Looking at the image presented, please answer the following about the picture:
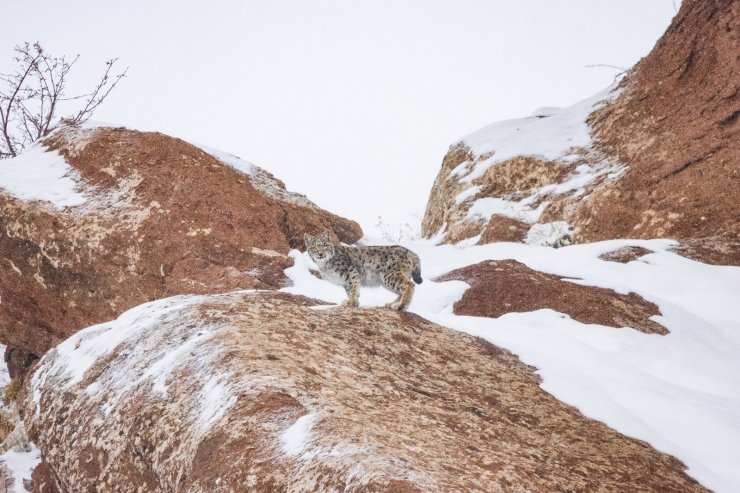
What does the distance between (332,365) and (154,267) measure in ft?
21.4

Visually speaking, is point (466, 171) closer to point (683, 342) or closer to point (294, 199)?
point (294, 199)

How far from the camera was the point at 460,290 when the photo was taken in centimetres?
1061

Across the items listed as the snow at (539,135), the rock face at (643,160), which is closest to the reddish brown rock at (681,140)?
the rock face at (643,160)

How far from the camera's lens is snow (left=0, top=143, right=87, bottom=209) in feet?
38.6

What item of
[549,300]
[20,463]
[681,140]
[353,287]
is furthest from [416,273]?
[681,140]

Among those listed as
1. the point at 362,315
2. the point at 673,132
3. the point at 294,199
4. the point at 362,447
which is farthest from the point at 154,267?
the point at 673,132

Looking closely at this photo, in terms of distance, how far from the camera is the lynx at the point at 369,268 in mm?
8945

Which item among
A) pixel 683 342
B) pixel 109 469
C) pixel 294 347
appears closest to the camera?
pixel 109 469

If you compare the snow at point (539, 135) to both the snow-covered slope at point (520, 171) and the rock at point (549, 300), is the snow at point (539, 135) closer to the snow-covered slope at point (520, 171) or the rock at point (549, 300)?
the snow-covered slope at point (520, 171)

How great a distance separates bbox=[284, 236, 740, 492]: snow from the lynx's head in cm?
67

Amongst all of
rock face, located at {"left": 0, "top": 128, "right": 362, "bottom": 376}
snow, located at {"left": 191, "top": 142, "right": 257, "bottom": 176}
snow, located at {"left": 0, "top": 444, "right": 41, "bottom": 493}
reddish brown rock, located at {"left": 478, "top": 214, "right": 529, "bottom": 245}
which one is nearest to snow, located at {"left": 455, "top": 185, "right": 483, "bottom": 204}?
reddish brown rock, located at {"left": 478, "top": 214, "right": 529, "bottom": 245}

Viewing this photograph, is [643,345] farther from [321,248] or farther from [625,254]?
[321,248]

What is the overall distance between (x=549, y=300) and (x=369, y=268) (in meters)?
2.79

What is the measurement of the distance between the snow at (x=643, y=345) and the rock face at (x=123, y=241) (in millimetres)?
1208
